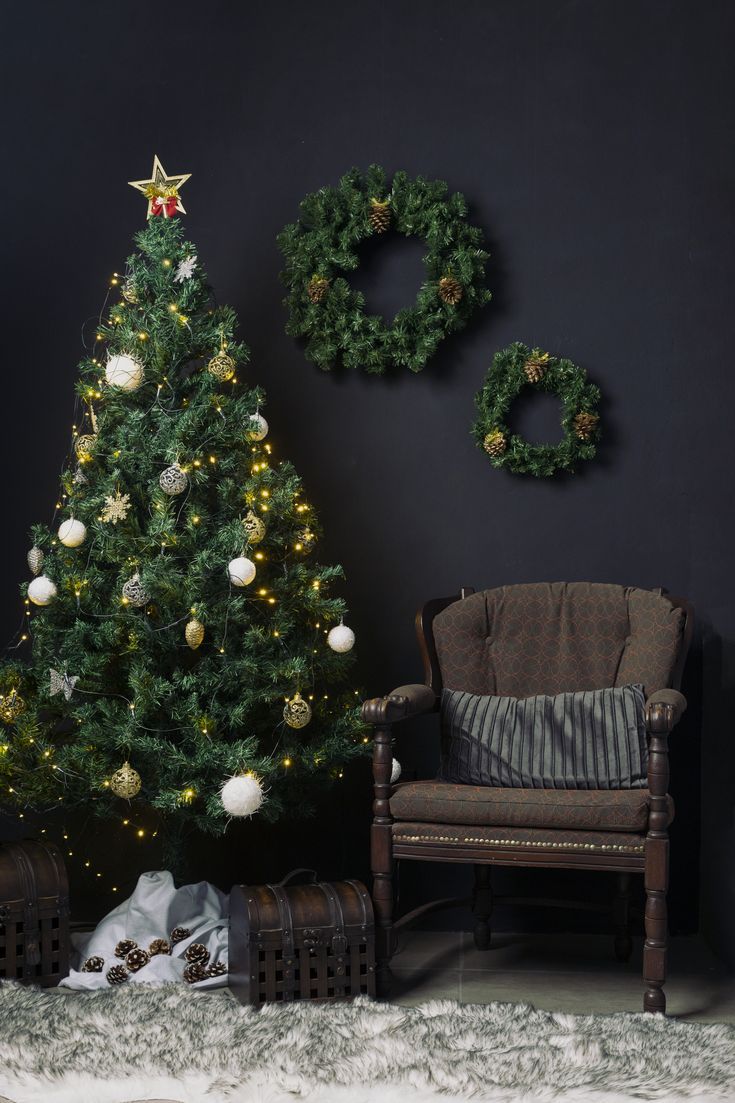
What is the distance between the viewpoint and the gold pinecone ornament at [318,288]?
3615 mm

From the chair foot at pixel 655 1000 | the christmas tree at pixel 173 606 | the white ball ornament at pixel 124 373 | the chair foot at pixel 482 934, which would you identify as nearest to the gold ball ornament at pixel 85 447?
the christmas tree at pixel 173 606

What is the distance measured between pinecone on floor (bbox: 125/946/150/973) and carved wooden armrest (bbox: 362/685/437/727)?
2.81 feet

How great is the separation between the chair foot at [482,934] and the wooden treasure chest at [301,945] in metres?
0.61

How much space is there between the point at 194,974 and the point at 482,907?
880mm

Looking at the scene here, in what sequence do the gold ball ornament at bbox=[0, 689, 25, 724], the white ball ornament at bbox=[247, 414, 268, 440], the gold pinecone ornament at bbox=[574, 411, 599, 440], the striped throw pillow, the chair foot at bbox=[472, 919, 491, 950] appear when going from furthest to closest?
the gold pinecone ornament at bbox=[574, 411, 599, 440] < the chair foot at bbox=[472, 919, 491, 950] < the white ball ornament at bbox=[247, 414, 268, 440] < the gold ball ornament at bbox=[0, 689, 25, 724] < the striped throw pillow

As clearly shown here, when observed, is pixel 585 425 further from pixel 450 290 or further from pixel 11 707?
pixel 11 707

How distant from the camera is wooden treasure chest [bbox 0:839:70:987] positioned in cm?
289

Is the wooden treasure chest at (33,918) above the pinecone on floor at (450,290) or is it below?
below

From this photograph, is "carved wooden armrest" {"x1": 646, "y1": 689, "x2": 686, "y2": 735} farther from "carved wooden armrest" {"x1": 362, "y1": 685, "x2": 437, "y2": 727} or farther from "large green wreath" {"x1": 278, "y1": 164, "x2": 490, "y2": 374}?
"large green wreath" {"x1": 278, "y1": 164, "x2": 490, "y2": 374}

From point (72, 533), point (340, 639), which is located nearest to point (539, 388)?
point (340, 639)

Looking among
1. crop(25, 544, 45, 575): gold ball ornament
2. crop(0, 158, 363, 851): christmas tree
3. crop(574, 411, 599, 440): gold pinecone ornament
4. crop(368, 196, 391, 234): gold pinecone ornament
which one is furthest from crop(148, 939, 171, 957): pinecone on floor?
crop(368, 196, 391, 234): gold pinecone ornament

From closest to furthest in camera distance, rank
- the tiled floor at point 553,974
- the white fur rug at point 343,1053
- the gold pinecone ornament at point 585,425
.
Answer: the white fur rug at point 343,1053
the tiled floor at point 553,974
the gold pinecone ornament at point 585,425

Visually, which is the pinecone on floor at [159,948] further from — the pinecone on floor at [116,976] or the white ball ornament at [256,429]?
the white ball ornament at [256,429]

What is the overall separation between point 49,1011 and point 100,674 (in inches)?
34.1
